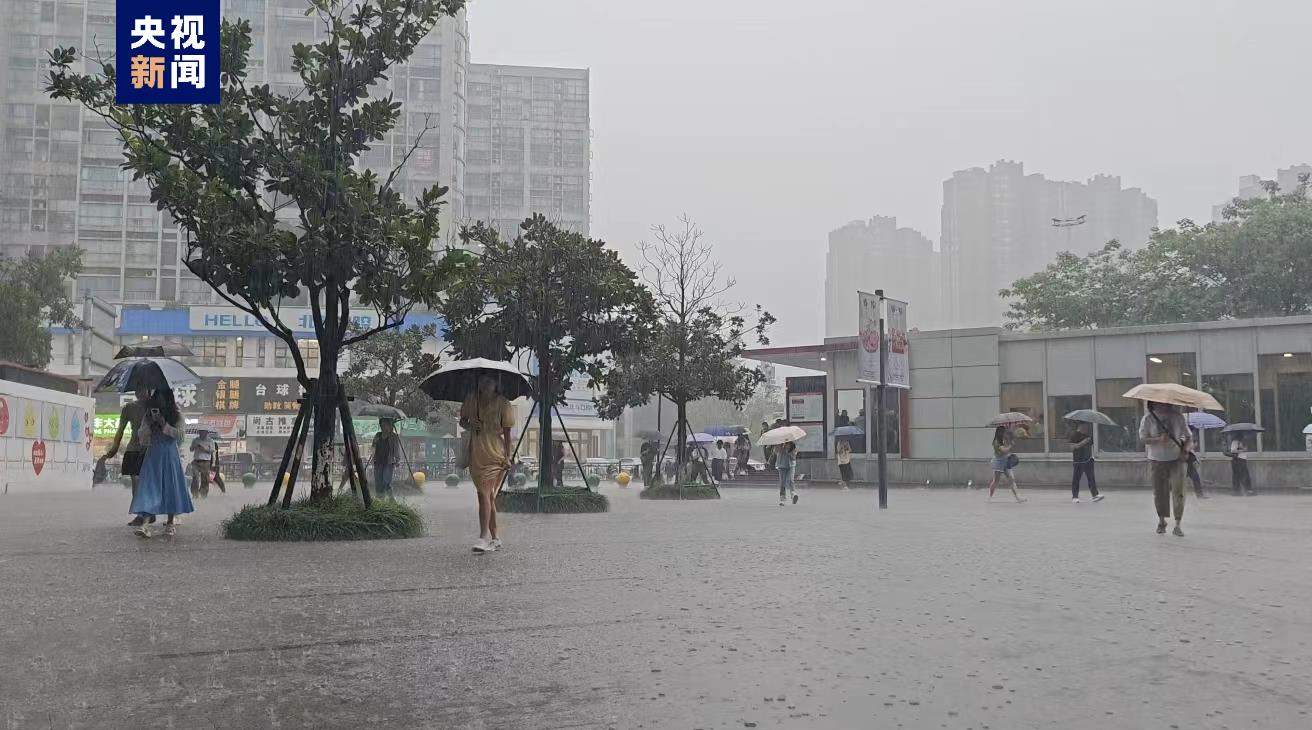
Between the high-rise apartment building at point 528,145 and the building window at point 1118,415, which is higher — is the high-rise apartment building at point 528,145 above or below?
above

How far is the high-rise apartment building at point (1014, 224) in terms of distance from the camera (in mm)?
98875

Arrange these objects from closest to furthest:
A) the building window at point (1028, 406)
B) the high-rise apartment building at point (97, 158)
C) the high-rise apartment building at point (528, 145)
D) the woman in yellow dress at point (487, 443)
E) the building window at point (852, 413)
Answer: the woman in yellow dress at point (487, 443) → the building window at point (1028, 406) → the building window at point (852, 413) → the high-rise apartment building at point (97, 158) → the high-rise apartment building at point (528, 145)

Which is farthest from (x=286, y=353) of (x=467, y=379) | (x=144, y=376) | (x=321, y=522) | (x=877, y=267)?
(x=877, y=267)

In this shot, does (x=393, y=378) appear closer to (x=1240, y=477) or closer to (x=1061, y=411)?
(x=1061, y=411)

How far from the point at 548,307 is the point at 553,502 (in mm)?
3414

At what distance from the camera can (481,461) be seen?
35.7ft

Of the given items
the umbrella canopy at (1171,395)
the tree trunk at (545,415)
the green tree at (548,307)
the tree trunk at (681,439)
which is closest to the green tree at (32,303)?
the tree trunk at (681,439)

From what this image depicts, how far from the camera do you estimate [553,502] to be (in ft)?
64.4

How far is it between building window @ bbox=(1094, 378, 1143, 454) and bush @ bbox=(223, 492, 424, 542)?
27682 mm

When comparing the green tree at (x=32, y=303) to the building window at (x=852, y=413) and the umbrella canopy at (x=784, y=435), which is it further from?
the umbrella canopy at (x=784, y=435)

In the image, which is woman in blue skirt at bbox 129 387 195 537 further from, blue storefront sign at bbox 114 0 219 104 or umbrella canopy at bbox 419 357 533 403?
blue storefront sign at bbox 114 0 219 104

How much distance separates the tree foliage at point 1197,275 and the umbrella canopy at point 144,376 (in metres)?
40.5

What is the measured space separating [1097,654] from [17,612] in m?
6.00

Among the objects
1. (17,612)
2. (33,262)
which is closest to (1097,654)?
(17,612)
